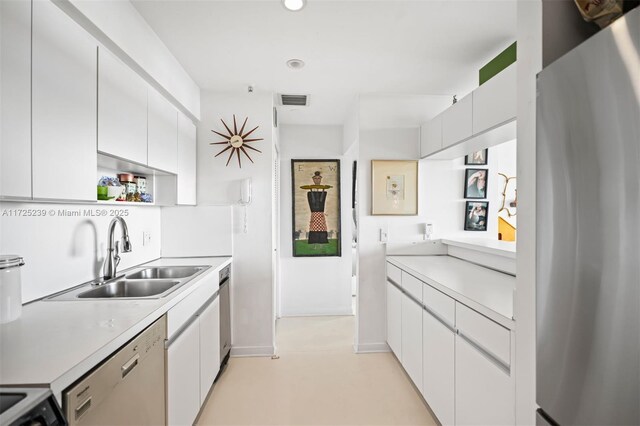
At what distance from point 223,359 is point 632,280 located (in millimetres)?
2725

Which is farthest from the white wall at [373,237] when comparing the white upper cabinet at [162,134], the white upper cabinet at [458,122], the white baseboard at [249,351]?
the white upper cabinet at [162,134]

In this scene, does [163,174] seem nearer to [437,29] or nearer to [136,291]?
[136,291]

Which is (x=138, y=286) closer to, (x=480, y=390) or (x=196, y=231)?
(x=196, y=231)

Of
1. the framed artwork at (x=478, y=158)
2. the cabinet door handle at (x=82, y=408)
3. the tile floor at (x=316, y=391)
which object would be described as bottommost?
the tile floor at (x=316, y=391)

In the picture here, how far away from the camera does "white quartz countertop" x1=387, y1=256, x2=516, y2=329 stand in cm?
140

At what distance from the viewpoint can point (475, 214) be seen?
3020mm

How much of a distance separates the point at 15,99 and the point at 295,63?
1736 millimetres

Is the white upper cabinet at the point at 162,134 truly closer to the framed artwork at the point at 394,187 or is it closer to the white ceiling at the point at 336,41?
the white ceiling at the point at 336,41

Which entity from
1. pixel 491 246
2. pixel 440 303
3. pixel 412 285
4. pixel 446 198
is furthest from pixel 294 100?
pixel 440 303

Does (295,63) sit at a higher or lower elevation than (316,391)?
higher

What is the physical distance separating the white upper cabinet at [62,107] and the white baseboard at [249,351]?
207 centimetres

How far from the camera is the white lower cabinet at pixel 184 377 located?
61.4 inches

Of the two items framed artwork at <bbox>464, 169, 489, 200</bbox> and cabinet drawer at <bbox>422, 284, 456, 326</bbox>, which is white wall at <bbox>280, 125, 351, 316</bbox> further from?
cabinet drawer at <bbox>422, 284, 456, 326</bbox>

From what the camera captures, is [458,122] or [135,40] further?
[458,122]
